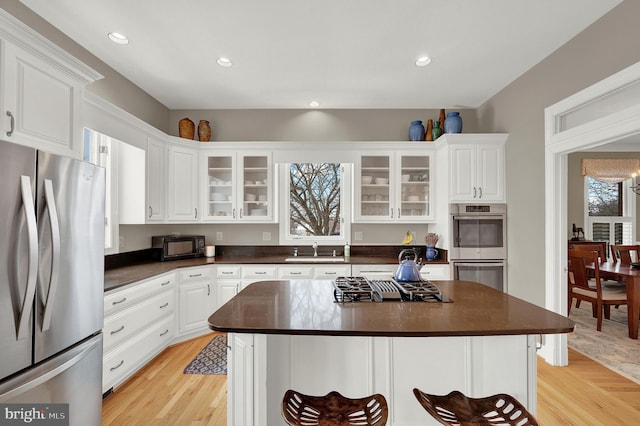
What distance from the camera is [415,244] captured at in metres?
4.16

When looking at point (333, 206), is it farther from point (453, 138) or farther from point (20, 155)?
point (20, 155)

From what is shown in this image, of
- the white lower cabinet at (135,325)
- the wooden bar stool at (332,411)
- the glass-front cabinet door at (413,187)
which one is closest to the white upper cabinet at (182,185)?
the white lower cabinet at (135,325)

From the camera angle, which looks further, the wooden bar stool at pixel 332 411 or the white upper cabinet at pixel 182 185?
the white upper cabinet at pixel 182 185

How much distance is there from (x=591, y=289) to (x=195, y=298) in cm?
462

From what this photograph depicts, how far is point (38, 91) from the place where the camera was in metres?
1.66

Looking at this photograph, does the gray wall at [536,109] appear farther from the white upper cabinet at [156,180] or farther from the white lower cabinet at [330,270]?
the white upper cabinet at [156,180]

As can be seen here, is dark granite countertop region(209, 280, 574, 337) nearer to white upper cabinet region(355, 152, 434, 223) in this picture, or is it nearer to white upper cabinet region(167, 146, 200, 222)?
white upper cabinet region(355, 152, 434, 223)

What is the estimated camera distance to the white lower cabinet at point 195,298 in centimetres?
335

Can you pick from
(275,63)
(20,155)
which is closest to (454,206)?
(275,63)

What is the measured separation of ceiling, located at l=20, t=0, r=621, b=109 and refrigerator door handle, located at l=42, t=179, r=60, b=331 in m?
1.50

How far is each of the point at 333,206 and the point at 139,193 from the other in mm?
2343

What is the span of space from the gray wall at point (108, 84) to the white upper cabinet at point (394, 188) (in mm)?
2641

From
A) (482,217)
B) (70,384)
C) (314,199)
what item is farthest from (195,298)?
(482,217)

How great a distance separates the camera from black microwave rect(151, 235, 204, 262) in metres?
3.62
